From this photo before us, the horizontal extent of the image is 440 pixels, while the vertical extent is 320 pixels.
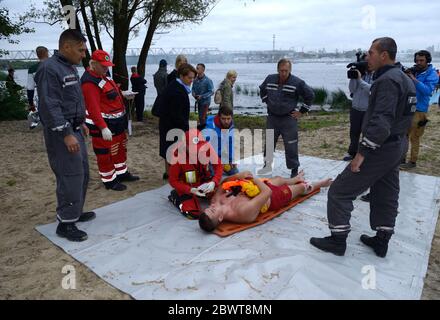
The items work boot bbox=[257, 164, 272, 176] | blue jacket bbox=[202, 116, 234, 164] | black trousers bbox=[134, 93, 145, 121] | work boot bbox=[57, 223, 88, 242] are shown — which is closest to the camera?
work boot bbox=[57, 223, 88, 242]

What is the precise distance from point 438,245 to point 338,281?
4.71 ft

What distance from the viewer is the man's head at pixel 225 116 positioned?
16.4ft

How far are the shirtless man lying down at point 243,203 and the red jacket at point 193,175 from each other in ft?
0.81

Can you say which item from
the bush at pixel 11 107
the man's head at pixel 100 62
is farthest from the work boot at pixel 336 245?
the bush at pixel 11 107

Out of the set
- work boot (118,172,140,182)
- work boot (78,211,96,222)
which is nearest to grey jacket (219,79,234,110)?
work boot (118,172,140,182)

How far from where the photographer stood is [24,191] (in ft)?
15.8

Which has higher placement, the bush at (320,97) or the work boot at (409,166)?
the bush at (320,97)

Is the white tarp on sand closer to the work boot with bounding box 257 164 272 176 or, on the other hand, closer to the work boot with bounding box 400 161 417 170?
the work boot with bounding box 257 164 272 176

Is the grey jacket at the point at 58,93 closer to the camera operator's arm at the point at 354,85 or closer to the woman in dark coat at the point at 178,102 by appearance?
the woman in dark coat at the point at 178,102

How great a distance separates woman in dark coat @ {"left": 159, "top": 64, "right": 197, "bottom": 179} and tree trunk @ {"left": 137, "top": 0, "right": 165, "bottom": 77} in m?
5.13

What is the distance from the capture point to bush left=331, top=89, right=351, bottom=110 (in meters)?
16.2

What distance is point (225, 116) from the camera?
500 cm
